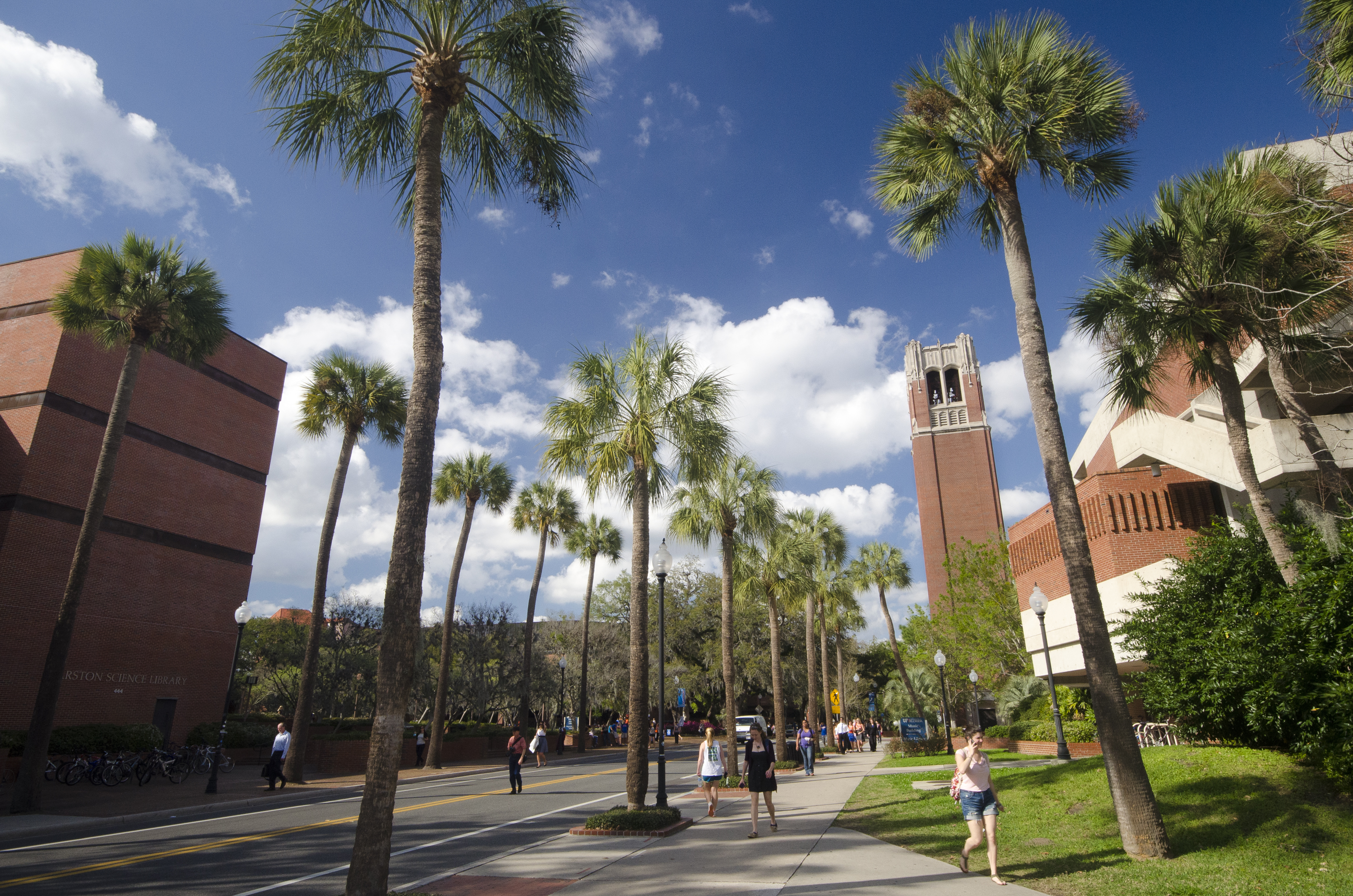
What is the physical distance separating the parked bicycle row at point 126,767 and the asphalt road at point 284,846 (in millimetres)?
6752

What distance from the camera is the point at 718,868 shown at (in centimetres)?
911

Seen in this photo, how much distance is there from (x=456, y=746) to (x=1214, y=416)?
3190 cm

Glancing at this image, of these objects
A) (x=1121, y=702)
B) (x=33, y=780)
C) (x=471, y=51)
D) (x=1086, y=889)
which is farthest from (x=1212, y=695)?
(x=33, y=780)

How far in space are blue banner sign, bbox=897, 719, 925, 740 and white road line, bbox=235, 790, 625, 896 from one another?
25.9m

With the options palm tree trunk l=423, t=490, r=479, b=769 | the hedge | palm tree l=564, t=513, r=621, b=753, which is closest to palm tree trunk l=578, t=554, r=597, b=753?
palm tree l=564, t=513, r=621, b=753

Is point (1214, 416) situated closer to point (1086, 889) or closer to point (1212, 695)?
point (1212, 695)

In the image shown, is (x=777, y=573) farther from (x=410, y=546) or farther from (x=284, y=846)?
(x=410, y=546)

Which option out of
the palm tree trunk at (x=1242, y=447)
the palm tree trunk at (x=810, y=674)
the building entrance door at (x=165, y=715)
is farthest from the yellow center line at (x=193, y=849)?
the palm tree trunk at (x=810, y=674)

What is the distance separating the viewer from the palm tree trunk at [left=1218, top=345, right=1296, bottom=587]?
1266 cm

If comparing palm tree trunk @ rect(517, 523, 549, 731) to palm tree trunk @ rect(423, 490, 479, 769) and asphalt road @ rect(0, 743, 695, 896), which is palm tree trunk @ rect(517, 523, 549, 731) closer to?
palm tree trunk @ rect(423, 490, 479, 769)

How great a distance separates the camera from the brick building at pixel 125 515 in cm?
2361

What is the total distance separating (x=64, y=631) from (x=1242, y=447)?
80.2 feet

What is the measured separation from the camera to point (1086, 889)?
7586 mm

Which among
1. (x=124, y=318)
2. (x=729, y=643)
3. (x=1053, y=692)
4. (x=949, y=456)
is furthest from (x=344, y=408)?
(x=949, y=456)
